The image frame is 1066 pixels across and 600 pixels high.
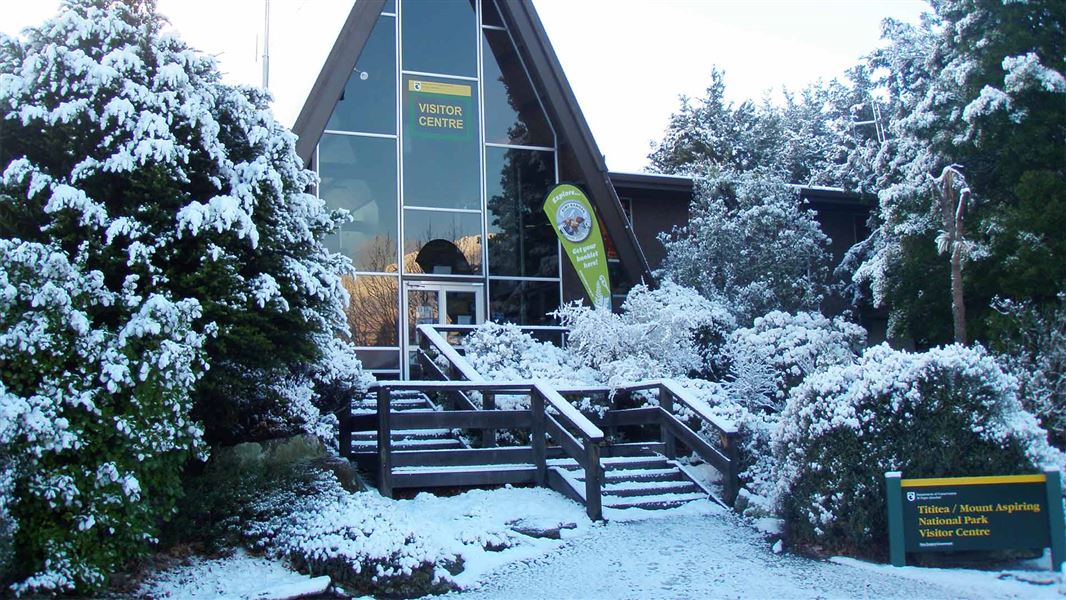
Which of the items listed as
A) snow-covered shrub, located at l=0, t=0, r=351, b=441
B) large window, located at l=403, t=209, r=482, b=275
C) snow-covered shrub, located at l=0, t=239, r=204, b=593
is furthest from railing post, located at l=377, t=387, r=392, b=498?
large window, located at l=403, t=209, r=482, b=275

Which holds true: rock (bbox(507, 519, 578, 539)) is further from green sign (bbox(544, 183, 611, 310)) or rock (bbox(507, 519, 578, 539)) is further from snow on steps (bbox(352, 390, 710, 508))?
green sign (bbox(544, 183, 611, 310))

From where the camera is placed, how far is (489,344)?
→ 45.3 ft

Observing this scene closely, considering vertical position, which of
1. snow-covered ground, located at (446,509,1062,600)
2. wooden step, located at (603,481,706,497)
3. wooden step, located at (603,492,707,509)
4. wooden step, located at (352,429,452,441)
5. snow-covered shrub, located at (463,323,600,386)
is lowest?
snow-covered ground, located at (446,509,1062,600)

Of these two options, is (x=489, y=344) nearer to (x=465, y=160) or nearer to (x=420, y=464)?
(x=420, y=464)

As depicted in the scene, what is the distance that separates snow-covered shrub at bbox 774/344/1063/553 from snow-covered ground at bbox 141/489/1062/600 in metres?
0.38

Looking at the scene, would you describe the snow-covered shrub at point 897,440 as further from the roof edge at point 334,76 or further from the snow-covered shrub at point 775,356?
the roof edge at point 334,76

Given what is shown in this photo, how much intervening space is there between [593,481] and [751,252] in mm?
10217

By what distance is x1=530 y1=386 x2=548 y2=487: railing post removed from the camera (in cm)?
1006

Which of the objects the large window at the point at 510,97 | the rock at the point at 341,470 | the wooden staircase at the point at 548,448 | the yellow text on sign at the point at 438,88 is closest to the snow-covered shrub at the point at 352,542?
the rock at the point at 341,470

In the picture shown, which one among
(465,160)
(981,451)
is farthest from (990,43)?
(981,451)

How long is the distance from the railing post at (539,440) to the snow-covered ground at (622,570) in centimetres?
88

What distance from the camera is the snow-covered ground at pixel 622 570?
23.2 feet

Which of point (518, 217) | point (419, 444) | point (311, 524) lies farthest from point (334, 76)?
point (311, 524)

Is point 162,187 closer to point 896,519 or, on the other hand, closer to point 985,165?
point 896,519
